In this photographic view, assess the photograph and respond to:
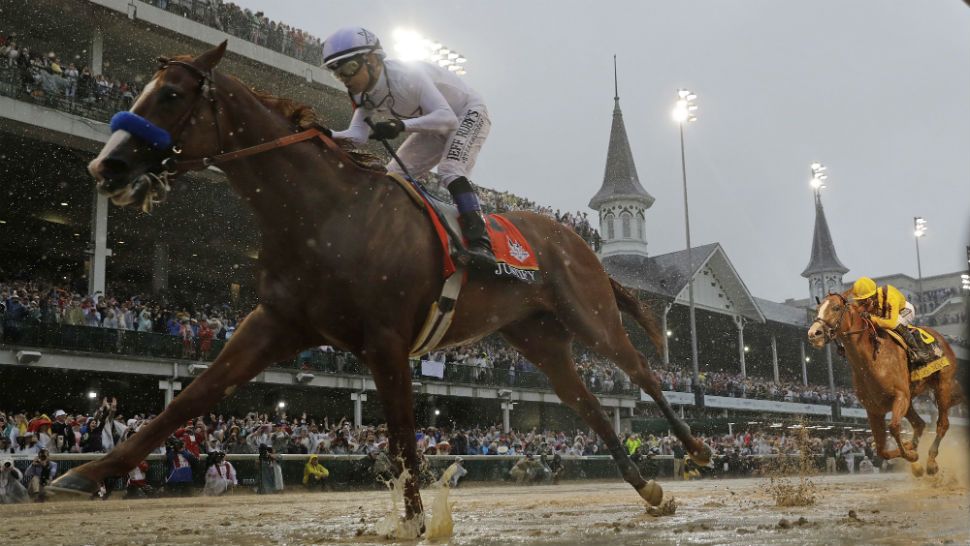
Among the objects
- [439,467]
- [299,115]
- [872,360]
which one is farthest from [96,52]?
[299,115]

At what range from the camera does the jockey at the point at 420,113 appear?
521cm

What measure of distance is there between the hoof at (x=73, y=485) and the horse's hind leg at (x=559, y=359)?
3272 millimetres

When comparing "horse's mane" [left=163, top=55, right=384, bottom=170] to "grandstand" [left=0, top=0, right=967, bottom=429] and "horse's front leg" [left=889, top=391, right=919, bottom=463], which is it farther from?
"grandstand" [left=0, top=0, right=967, bottom=429]

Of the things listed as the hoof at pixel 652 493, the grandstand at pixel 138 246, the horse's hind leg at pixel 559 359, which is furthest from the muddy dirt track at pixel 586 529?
the grandstand at pixel 138 246

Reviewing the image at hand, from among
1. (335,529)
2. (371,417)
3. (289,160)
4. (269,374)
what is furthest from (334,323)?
(371,417)

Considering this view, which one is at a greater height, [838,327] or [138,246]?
[138,246]

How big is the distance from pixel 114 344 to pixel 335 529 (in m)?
16.8

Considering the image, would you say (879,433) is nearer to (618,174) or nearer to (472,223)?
(472,223)

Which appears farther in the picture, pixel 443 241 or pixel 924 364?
pixel 924 364

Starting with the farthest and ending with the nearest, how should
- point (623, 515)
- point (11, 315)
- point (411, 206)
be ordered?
point (11, 315), point (623, 515), point (411, 206)

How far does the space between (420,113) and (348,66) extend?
2.03 ft

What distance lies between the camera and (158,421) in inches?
174

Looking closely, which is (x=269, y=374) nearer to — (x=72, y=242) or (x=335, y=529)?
(x=72, y=242)

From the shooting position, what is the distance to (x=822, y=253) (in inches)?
3024
